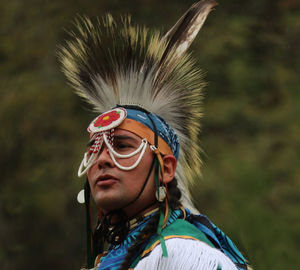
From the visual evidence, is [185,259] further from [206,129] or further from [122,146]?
[206,129]

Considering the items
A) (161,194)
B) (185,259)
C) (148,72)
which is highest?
(148,72)

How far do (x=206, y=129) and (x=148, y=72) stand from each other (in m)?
3.30

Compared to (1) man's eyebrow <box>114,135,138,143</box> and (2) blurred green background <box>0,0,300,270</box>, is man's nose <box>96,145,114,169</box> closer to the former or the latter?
(1) man's eyebrow <box>114,135,138,143</box>

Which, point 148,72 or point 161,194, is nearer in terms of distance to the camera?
point 161,194

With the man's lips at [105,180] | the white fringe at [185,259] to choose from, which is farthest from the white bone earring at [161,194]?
the white fringe at [185,259]

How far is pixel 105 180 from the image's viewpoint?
2.11 meters

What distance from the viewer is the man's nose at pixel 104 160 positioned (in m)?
2.12

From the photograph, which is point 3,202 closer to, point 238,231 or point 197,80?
point 238,231

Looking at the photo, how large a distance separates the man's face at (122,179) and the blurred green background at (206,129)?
2.83m

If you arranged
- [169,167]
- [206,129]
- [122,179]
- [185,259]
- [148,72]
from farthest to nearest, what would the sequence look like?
[206,129], [148,72], [169,167], [122,179], [185,259]

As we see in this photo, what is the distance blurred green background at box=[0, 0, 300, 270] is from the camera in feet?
16.8

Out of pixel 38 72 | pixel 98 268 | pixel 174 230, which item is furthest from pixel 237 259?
pixel 38 72

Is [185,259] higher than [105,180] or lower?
lower

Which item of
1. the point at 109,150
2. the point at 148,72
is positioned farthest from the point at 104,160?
the point at 148,72
